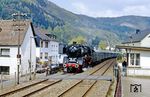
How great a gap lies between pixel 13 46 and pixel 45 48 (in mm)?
26947

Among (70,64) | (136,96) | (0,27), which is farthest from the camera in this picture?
(0,27)

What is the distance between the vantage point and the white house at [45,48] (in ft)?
243

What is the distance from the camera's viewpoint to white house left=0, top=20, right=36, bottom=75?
52250 mm

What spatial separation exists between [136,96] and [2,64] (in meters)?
31.5

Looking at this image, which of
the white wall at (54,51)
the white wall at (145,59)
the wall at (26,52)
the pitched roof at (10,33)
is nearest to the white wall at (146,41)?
the white wall at (54,51)

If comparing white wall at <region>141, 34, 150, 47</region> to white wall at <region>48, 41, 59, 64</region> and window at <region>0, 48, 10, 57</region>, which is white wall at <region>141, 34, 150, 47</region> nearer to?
white wall at <region>48, 41, 59, 64</region>

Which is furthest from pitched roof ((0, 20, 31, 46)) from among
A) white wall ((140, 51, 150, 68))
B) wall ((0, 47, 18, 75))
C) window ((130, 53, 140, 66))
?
white wall ((140, 51, 150, 68))

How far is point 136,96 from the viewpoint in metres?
24.3

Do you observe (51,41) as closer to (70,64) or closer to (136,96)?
(70,64)

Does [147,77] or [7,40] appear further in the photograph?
[7,40]

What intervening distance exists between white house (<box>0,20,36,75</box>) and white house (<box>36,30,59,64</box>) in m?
13.5

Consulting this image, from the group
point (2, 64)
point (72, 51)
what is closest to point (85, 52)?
point (72, 51)

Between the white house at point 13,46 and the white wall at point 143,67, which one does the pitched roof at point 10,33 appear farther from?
the white wall at point 143,67

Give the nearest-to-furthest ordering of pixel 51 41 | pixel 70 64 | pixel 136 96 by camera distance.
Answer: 1. pixel 136 96
2. pixel 70 64
3. pixel 51 41
